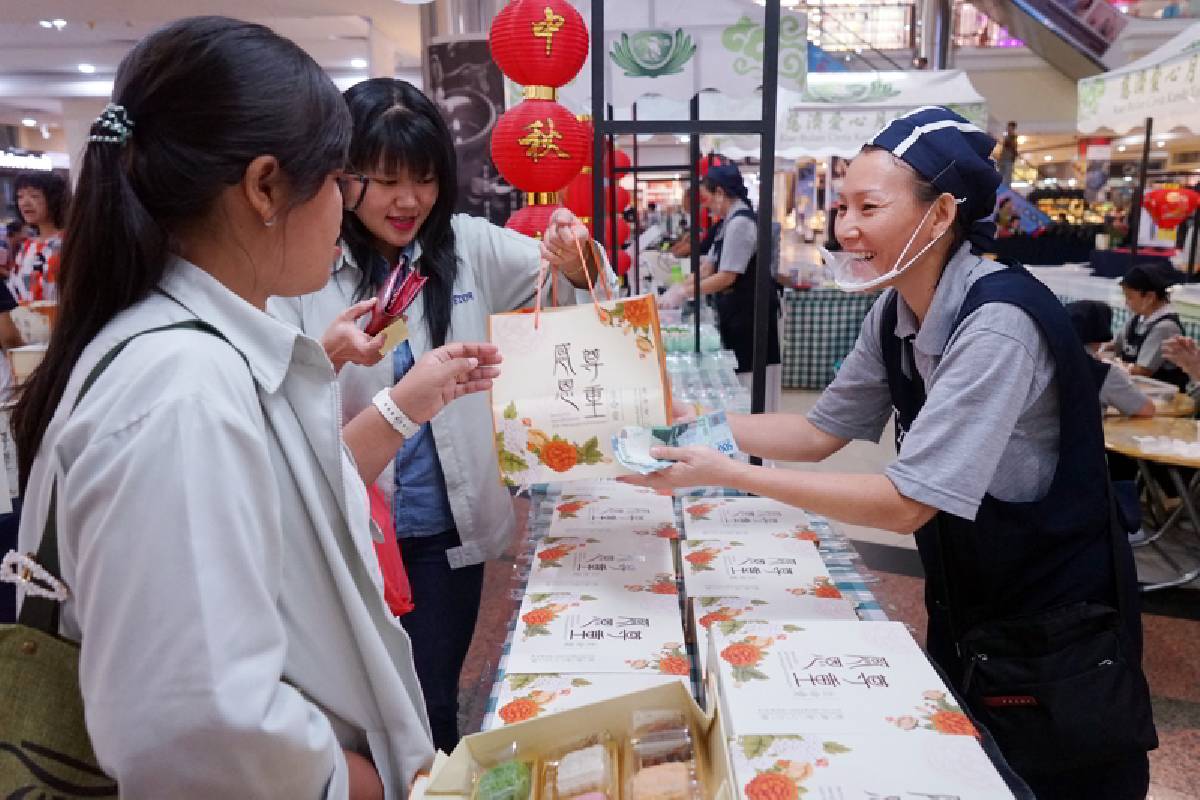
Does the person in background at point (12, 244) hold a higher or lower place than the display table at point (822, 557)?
higher

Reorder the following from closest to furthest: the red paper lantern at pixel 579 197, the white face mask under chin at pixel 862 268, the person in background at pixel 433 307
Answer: the white face mask under chin at pixel 862 268 < the person in background at pixel 433 307 < the red paper lantern at pixel 579 197

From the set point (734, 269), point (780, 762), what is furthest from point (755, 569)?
point (734, 269)

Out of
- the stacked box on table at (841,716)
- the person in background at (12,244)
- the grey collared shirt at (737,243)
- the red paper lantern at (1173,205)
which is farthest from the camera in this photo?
the red paper lantern at (1173,205)

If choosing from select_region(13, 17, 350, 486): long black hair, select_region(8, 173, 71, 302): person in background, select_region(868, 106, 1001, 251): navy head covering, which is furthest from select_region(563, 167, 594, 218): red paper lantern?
select_region(13, 17, 350, 486): long black hair

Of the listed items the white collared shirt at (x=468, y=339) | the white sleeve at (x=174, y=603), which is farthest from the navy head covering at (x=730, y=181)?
the white sleeve at (x=174, y=603)

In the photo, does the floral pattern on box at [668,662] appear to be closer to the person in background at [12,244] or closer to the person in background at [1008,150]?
the person in background at [12,244]

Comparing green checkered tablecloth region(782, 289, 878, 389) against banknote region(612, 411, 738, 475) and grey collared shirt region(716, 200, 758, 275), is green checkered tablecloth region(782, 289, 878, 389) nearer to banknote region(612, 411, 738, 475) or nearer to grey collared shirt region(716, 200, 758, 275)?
grey collared shirt region(716, 200, 758, 275)

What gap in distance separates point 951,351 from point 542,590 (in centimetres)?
80

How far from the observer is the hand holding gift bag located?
156cm

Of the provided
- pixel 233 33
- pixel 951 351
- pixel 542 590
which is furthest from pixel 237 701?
pixel 951 351

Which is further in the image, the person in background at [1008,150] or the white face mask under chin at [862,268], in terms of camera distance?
the person in background at [1008,150]

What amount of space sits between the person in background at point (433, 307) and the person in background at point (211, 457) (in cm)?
76

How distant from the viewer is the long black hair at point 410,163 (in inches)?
66.0

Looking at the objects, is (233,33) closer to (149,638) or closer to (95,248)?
(95,248)
